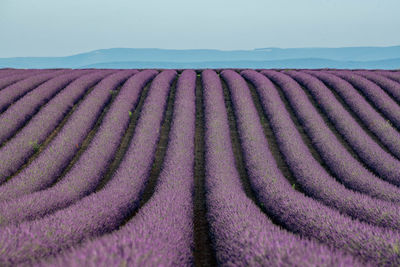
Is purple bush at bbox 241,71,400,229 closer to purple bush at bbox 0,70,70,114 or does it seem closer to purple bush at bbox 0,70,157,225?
purple bush at bbox 0,70,157,225

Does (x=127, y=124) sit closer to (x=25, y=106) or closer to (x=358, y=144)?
(x=25, y=106)

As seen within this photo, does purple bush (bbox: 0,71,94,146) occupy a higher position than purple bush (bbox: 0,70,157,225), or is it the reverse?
purple bush (bbox: 0,71,94,146)

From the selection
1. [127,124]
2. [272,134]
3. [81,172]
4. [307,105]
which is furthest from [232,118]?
[81,172]

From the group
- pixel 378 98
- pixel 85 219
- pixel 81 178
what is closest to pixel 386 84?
pixel 378 98

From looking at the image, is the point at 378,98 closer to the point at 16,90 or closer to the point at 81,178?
the point at 81,178

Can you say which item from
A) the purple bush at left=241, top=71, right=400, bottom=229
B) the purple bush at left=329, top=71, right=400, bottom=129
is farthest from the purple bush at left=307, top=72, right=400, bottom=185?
the purple bush at left=241, top=71, right=400, bottom=229
